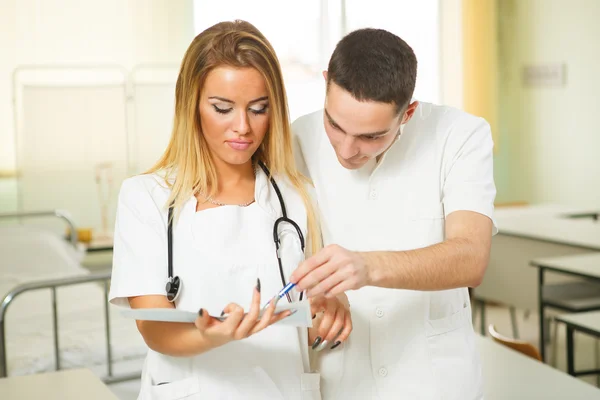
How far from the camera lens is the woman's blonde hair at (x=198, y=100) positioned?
140 cm

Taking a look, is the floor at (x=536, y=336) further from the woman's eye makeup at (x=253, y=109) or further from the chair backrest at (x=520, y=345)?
the woman's eye makeup at (x=253, y=109)

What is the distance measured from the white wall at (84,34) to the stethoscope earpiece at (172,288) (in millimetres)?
4490

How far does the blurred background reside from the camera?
5137 millimetres

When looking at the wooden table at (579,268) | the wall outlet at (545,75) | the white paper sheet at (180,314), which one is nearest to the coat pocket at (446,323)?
the white paper sheet at (180,314)

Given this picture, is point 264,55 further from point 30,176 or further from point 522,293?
point 30,176

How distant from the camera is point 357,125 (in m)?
1.38

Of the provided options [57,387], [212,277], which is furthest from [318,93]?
[212,277]

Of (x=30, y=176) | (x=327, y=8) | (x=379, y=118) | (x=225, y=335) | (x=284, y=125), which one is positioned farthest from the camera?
(x=327, y=8)

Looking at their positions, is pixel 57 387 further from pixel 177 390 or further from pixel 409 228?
pixel 409 228

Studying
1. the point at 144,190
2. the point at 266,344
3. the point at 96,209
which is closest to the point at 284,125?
the point at 144,190

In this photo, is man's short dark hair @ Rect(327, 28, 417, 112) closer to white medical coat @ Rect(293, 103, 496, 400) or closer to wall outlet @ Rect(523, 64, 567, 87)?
white medical coat @ Rect(293, 103, 496, 400)

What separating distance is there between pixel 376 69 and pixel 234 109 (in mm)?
257

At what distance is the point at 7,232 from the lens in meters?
4.77

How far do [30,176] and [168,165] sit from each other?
14.0ft
